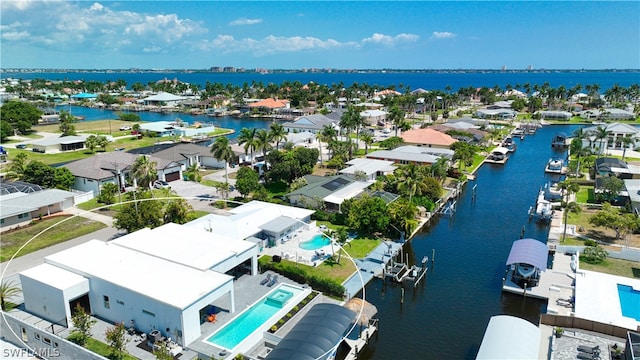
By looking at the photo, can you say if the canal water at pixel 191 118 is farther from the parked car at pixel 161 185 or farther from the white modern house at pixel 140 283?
the white modern house at pixel 140 283

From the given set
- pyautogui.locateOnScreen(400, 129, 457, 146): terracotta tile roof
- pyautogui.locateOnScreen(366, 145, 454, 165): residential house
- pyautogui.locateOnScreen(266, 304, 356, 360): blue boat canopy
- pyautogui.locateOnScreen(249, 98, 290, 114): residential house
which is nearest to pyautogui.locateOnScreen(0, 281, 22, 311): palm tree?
pyautogui.locateOnScreen(266, 304, 356, 360): blue boat canopy

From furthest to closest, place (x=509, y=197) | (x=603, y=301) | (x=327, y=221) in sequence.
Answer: (x=509, y=197) → (x=327, y=221) → (x=603, y=301)

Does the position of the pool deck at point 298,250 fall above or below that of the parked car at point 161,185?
below

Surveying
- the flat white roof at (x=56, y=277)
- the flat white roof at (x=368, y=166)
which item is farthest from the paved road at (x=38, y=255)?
the flat white roof at (x=368, y=166)

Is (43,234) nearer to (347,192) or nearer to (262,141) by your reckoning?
(262,141)

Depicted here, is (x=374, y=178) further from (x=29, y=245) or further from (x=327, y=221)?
(x=29, y=245)

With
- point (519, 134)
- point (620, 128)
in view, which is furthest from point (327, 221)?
point (519, 134)
